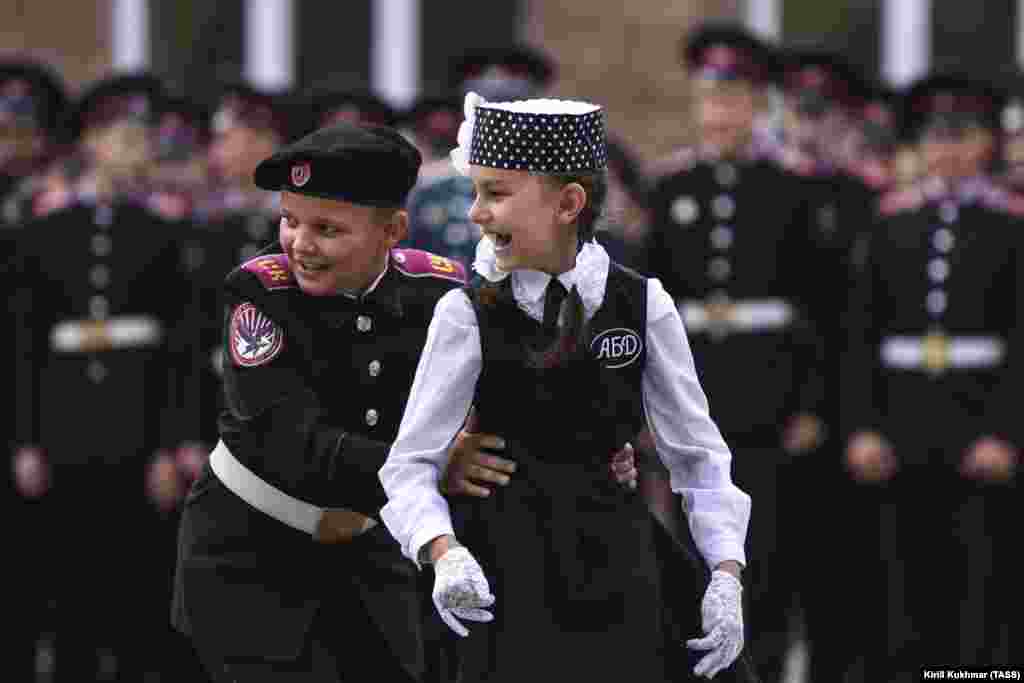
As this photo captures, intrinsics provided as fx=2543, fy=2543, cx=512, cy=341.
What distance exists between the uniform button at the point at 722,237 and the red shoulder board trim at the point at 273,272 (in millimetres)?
4153

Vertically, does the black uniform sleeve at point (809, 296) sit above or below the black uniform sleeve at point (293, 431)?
below

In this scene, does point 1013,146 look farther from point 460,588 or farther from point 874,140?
point 460,588

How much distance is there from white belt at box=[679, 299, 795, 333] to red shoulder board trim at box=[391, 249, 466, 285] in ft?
12.6

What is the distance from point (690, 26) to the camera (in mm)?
14164

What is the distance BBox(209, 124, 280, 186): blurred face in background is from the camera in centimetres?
1033

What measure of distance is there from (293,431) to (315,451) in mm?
74

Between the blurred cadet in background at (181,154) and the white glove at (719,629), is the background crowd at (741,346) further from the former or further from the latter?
the white glove at (719,629)

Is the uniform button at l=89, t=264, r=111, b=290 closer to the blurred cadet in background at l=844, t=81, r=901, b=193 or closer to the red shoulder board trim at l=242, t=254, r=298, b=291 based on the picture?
the blurred cadet in background at l=844, t=81, r=901, b=193

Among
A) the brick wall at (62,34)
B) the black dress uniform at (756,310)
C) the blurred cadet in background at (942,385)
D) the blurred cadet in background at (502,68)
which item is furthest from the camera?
the brick wall at (62,34)

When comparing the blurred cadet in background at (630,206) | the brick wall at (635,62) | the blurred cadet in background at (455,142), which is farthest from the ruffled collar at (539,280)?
the brick wall at (635,62)

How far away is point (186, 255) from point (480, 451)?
5.15 meters

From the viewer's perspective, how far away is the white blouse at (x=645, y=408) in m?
5.16

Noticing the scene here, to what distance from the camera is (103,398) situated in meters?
10.0

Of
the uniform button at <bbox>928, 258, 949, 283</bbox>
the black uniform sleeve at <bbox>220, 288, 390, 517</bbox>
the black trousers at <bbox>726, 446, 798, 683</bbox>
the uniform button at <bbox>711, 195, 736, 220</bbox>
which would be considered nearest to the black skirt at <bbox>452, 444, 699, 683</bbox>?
the black uniform sleeve at <bbox>220, 288, 390, 517</bbox>
